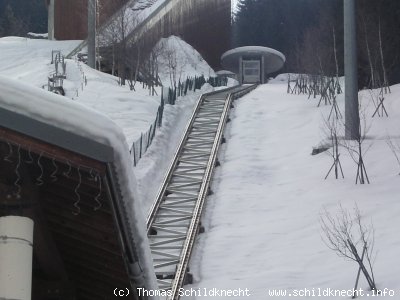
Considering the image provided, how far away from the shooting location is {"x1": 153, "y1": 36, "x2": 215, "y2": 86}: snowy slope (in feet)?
120

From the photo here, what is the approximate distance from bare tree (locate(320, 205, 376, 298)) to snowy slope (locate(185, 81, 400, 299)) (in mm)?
119

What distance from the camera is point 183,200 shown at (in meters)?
14.6

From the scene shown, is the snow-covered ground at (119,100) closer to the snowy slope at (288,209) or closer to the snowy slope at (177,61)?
the snowy slope at (177,61)

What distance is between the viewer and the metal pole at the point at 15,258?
3.42m

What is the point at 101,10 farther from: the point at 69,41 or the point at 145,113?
the point at 145,113

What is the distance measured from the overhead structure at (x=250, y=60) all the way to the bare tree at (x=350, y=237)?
35874mm

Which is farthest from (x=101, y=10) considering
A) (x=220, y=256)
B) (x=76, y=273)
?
(x=76, y=273)

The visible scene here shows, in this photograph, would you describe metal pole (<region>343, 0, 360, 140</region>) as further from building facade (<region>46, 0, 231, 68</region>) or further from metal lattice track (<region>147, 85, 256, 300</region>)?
building facade (<region>46, 0, 231, 68</region>)

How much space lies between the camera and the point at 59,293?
4.46m

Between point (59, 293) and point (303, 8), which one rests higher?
point (303, 8)

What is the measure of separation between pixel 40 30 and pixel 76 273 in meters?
61.8

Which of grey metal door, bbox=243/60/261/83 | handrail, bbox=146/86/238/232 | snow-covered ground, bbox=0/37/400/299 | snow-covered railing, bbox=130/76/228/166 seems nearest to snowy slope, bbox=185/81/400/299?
snow-covered ground, bbox=0/37/400/299

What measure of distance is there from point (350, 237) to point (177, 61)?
3071 cm

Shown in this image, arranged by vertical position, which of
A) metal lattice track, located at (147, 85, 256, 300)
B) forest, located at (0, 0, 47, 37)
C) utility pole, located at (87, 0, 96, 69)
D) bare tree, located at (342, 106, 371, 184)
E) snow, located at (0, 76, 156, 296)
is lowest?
metal lattice track, located at (147, 85, 256, 300)
